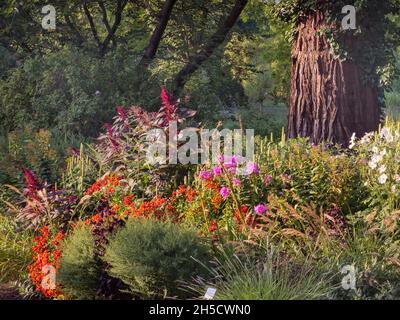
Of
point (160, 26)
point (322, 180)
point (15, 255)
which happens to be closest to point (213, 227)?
point (322, 180)

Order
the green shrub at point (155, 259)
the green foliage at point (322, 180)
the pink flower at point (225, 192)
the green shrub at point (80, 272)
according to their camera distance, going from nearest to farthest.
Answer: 1. the green shrub at point (155, 259)
2. the green shrub at point (80, 272)
3. the pink flower at point (225, 192)
4. the green foliage at point (322, 180)

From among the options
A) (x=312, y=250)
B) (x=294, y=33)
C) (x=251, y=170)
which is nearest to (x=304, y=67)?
(x=294, y=33)

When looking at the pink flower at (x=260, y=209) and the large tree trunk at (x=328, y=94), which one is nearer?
the pink flower at (x=260, y=209)

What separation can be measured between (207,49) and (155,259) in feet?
39.8

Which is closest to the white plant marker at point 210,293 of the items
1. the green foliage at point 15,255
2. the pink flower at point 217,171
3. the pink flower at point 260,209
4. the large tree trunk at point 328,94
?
the pink flower at point 260,209

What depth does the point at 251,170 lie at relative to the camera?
22.0ft

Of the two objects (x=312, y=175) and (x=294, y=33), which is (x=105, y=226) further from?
(x=294, y=33)

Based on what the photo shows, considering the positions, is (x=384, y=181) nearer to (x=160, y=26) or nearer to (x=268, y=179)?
(x=268, y=179)

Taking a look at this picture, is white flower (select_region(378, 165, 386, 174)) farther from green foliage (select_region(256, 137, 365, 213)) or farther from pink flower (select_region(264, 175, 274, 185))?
pink flower (select_region(264, 175, 274, 185))

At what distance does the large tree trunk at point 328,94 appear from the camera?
10008mm

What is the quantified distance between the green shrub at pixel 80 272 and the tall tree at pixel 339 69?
218 inches

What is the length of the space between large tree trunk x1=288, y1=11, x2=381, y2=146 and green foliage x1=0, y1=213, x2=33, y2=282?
4819mm

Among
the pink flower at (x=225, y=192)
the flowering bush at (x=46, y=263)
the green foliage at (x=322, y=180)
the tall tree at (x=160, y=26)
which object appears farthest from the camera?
the tall tree at (x=160, y=26)

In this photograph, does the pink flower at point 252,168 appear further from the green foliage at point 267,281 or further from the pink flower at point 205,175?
the green foliage at point 267,281
